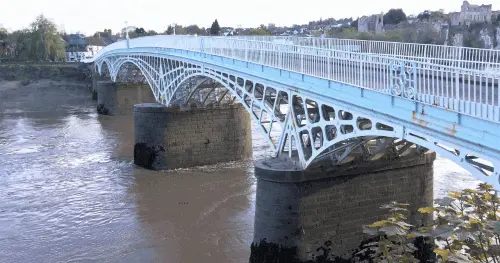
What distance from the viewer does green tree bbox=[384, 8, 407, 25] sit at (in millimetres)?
70787

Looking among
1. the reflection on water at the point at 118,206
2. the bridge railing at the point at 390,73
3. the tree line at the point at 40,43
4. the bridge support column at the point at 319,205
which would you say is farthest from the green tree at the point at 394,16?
the bridge support column at the point at 319,205

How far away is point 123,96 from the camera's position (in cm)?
3762

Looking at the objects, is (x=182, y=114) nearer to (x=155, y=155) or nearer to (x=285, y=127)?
(x=155, y=155)

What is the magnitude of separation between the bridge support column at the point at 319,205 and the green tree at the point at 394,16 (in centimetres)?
6186

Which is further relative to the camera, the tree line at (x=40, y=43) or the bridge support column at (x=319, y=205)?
the tree line at (x=40, y=43)

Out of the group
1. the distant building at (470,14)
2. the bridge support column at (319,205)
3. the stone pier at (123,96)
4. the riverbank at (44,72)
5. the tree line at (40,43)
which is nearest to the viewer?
the bridge support column at (319,205)

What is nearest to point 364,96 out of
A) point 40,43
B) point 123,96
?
point 123,96

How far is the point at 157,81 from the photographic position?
24.3m

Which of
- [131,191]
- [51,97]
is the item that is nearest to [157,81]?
[131,191]

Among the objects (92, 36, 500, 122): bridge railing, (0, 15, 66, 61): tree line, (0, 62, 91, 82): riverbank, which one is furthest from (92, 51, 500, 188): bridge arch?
(0, 15, 66, 61): tree line

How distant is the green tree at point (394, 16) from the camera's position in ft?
232

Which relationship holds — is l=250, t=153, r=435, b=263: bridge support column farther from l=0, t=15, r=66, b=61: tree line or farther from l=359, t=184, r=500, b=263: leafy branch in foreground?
l=0, t=15, r=66, b=61: tree line

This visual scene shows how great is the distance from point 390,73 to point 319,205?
3.86 m

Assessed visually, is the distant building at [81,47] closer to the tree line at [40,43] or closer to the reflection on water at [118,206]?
the tree line at [40,43]
